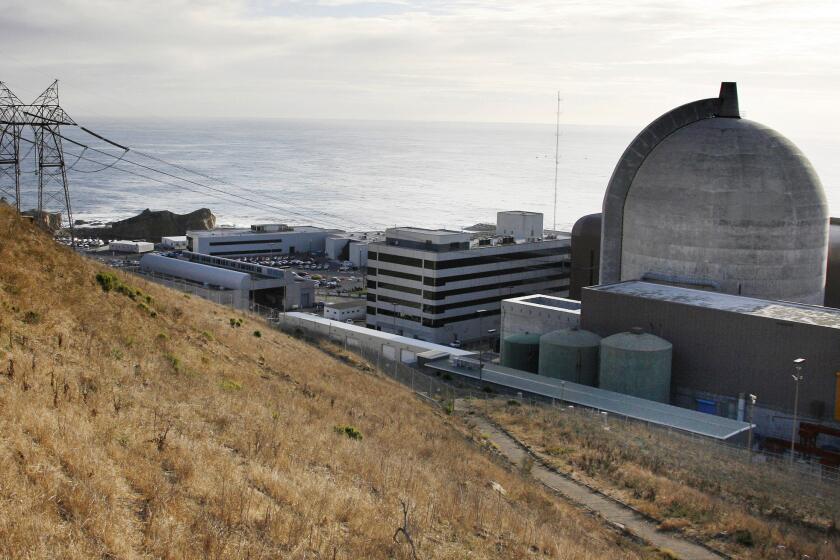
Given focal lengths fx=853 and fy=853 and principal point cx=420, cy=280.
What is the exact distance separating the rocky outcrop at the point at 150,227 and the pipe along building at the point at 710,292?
302ft

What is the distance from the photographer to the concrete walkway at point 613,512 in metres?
20.8

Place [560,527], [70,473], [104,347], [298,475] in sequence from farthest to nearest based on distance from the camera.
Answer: [104,347]
[560,527]
[298,475]
[70,473]

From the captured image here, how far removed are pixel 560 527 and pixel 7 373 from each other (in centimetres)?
1164

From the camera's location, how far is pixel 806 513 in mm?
24953

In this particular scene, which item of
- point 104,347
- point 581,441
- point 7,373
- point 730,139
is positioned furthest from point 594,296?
point 7,373

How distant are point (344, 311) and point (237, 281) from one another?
939cm

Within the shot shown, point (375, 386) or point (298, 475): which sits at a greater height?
point (298, 475)

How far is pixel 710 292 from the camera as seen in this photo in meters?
45.7

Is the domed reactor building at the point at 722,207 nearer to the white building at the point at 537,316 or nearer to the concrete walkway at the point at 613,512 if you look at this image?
the white building at the point at 537,316

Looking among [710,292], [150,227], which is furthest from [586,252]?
[150,227]

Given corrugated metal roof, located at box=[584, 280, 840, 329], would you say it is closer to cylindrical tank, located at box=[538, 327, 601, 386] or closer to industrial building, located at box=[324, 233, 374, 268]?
cylindrical tank, located at box=[538, 327, 601, 386]

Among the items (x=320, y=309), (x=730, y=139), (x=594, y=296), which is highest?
(x=730, y=139)

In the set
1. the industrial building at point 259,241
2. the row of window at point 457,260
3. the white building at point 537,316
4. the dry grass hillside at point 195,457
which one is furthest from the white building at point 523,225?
the dry grass hillside at point 195,457

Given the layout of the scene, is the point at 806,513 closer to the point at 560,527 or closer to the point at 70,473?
the point at 560,527
